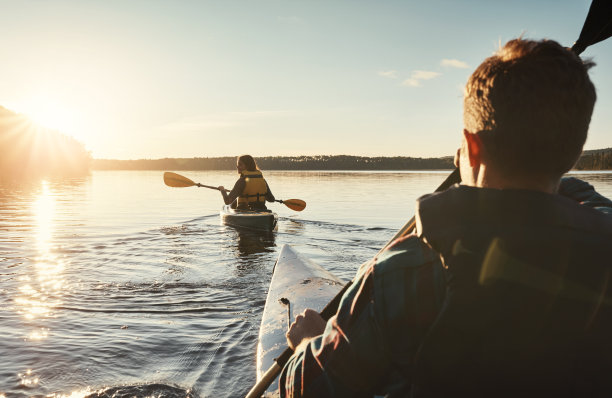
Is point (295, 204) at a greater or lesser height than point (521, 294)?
lesser

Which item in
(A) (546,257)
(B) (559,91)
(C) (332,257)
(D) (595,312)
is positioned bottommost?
(C) (332,257)

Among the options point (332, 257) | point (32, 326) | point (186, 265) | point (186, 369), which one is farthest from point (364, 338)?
point (332, 257)

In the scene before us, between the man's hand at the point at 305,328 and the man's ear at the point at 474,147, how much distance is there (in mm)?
806

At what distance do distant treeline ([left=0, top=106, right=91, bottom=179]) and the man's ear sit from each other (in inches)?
2767

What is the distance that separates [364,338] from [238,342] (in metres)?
3.87

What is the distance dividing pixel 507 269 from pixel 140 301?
593 centimetres

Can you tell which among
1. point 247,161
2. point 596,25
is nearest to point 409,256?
point 596,25

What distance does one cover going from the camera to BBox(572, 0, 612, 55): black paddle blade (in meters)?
1.58

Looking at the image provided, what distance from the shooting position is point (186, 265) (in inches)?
339

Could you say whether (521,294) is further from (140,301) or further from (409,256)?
(140,301)

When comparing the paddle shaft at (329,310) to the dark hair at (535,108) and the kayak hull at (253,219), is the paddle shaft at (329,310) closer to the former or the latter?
the dark hair at (535,108)

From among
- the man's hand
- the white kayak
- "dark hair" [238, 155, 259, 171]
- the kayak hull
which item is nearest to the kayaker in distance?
"dark hair" [238, 155, 259, 171]

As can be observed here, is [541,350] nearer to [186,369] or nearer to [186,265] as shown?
[186,369]

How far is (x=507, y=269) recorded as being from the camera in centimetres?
100
